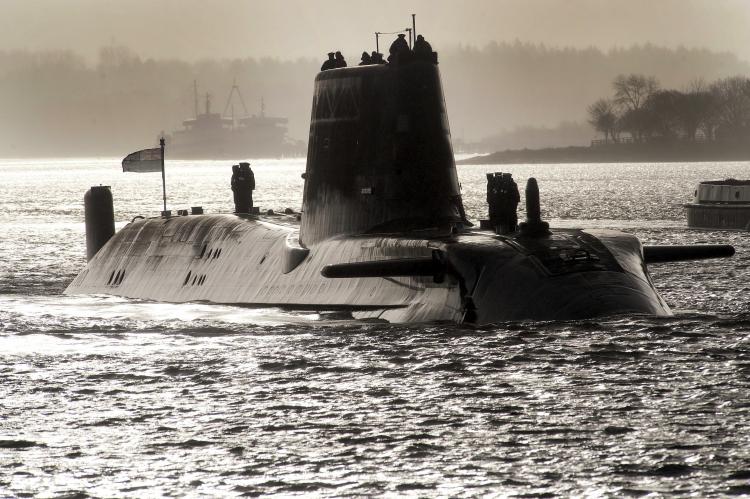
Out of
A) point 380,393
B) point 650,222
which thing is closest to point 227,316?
point 380,393

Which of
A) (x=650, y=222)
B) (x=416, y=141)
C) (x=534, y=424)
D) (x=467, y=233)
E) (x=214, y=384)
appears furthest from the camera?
(x=650, y=222)

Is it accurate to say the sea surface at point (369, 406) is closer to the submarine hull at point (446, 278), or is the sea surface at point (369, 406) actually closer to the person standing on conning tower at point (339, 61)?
the submarine hull at point (446, 278)

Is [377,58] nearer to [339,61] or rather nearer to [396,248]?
[339,61]

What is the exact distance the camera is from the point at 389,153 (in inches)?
951

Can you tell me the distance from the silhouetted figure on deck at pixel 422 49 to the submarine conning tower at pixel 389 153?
0.10 meters

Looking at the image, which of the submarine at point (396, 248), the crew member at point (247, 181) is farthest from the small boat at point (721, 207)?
the submarine at point (396, 248)

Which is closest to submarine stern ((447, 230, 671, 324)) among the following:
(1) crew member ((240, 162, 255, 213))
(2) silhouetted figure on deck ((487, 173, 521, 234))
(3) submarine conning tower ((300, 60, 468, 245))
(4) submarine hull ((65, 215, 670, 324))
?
(4) submarine hull ((65, 215, 670, 324))

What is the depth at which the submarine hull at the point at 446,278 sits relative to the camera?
20062 mm

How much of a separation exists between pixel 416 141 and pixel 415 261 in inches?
172

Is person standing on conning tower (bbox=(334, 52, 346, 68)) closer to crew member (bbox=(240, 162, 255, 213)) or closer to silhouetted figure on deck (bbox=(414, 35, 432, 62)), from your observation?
silhouetted figure on deck (bbox=(414, 35, 432, 62))

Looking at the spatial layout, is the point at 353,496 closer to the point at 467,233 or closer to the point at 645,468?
the point at 645,468

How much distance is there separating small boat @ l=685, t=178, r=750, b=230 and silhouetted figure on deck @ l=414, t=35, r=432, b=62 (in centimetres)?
3499

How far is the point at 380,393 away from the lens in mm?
17406

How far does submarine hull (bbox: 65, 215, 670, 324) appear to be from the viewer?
20062 mm
